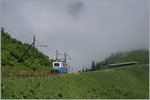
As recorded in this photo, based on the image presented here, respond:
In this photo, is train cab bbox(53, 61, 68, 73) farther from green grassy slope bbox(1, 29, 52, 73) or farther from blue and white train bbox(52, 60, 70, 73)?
green grassy slope bbox(1, 29, 52, 73)

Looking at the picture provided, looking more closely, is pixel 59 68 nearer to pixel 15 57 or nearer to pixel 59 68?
pixel 59 68

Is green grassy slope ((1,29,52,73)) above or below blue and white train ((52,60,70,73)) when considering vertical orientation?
above

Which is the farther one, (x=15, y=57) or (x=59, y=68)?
(x=15, y=57)

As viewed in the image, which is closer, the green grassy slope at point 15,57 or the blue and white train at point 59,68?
the green grassy slope at point 15,57

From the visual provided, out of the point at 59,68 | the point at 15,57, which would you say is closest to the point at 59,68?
the point at 59,68

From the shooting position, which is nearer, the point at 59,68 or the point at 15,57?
the point at 59,68

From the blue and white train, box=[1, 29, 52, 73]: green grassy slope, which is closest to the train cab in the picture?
the blue and white train

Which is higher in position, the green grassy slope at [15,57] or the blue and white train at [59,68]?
the green grassy slope at [15,57]

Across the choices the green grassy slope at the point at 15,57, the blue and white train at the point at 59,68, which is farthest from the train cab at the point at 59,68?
the green grassy slope at the point at 15,57

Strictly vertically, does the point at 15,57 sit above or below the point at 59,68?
above

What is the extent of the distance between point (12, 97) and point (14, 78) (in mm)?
4701

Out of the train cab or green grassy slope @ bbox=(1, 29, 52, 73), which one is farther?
the train cab

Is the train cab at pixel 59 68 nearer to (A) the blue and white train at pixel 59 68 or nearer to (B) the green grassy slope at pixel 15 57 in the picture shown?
(A) the blue and white train at pixel 59 68

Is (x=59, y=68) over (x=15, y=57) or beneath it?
beneath
